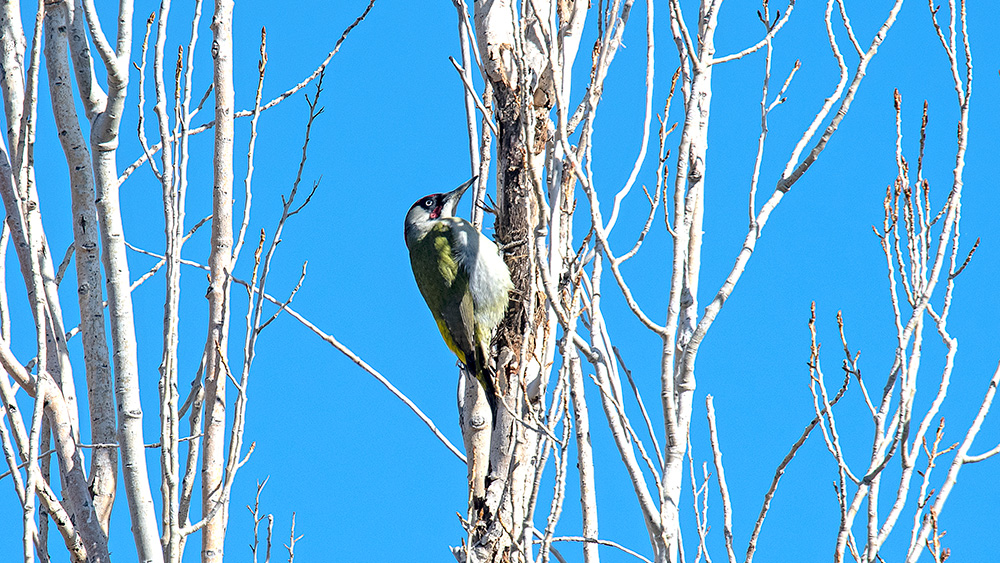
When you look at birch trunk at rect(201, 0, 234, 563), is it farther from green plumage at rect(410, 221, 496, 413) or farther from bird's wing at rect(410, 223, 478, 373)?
bird's wing at rect(410, 223, 478, 373)

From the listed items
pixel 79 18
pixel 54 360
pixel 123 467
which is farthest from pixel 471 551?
pixel 79 18

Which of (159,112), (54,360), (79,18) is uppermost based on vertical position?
(79,18)

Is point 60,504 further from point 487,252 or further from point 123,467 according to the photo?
point 487,252

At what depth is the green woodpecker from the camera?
14.8 ft

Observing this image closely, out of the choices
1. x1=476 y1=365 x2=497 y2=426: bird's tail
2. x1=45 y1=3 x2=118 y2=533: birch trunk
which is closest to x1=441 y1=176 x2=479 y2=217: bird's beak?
x1=476 y1=365 x2=497 y2=426: bird's tail

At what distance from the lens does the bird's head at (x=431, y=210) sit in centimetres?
562

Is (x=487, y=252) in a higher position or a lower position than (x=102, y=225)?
higher

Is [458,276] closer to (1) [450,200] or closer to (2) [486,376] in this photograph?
(1) [450,200]

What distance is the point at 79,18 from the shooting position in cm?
312

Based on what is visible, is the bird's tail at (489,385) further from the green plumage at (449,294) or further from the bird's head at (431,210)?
the bird's head at (431,210)

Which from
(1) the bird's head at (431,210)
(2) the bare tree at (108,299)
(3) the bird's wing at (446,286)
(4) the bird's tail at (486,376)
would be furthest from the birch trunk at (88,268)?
(1) the bird's head at (431,210)

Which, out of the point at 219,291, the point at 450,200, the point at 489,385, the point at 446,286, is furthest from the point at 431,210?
the point at 219,291

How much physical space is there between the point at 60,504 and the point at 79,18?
164 centimetres

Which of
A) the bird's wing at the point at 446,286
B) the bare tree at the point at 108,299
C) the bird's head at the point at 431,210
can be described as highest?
the bird's head at the point at 431,210
